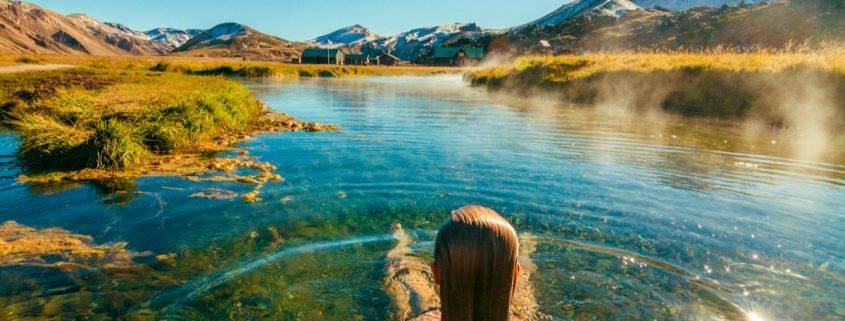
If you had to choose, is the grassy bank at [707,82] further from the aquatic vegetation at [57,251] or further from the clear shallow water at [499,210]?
the aquatic vegetation at [57,251]

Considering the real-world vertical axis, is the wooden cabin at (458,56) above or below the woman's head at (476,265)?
above

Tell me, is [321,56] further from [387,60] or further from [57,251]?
[57,251]

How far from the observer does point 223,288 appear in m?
5.83

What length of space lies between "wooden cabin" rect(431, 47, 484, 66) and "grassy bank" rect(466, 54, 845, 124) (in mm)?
128435

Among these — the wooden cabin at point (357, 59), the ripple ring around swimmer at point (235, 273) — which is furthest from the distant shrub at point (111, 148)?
the wooden cabin at point (357, 59)

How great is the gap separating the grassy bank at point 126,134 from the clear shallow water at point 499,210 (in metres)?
0.82

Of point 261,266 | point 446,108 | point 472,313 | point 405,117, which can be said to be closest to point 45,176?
point 261,266

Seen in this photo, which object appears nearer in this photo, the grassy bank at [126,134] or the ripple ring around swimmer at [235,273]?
the ripple ring around swimmer at [235,273]

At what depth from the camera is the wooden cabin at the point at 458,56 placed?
15959 cm

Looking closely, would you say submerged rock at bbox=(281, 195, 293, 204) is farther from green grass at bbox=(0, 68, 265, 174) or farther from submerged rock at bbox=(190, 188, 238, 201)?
green grass at bbox=(0, 68, 265, 174)

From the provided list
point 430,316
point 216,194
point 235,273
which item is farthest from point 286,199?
point 430,316

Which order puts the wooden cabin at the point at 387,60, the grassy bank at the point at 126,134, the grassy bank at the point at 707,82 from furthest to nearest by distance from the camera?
the wooden cabin at the point at 387,60 → the grassy bank at the point at 707,82 → the grassy bank at the point at 126,134

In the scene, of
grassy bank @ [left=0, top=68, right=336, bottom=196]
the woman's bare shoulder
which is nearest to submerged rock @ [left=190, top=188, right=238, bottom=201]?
grassy bank @ [left=0, top=68, right=336, bottom=196]

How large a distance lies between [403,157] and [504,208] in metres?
5.18
